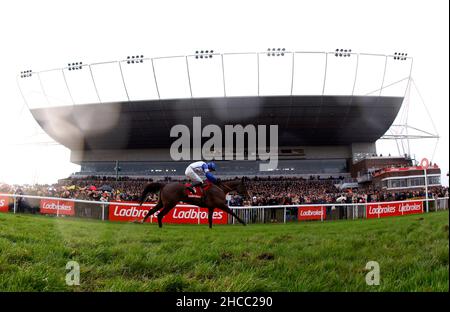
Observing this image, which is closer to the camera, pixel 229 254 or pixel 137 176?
pixel 229 254

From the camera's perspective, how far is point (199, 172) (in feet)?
15.0

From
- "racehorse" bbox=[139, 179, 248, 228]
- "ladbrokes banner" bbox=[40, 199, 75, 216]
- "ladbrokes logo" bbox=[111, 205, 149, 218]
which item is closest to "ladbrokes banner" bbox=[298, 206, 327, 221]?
"racehorse" bbox=[139, 179, 248, 228]

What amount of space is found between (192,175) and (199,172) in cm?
13

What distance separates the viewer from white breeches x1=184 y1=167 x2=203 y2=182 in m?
4.50

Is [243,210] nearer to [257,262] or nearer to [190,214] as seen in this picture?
[190,214]

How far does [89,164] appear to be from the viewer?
7723 millimetres

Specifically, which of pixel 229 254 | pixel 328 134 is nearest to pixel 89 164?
pixel 229 254

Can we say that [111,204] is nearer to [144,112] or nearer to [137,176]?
[137,176]

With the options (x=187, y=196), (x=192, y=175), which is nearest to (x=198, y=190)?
(x=187, y=196)

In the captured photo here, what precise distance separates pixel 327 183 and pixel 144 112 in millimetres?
9270

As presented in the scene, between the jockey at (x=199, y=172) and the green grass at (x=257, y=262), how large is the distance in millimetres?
1645

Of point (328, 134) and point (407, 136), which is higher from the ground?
point (328, 134)

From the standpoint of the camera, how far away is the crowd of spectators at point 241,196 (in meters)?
7.31
